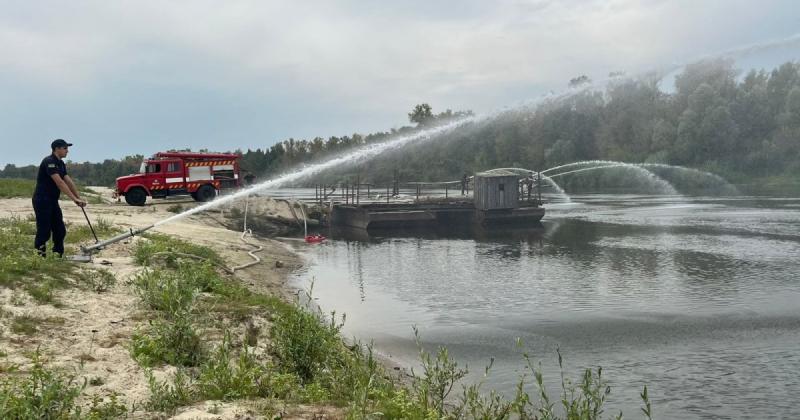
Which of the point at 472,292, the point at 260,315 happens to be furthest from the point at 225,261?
the point at 260,315

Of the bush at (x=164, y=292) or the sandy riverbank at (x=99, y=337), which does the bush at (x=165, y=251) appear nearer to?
the sandy riverbank at (x=99, y=337)

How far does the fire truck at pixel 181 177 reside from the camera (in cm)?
3697

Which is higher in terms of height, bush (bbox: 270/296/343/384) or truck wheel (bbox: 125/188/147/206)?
truck wheel (bbox: 125/188/147/206)

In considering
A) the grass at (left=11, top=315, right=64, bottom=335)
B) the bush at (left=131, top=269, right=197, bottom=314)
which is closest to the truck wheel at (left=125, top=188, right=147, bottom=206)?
the bush at (left=131, top=269, right=197, bottom=314)

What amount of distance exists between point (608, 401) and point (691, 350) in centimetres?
390

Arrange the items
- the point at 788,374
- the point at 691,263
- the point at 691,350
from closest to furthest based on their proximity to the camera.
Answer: the point at 788,374 < the point at 691,350 < the point at 691,263

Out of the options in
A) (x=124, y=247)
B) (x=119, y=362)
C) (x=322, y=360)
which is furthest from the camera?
(x=124, y=247)

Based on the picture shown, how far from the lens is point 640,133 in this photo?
101000mm

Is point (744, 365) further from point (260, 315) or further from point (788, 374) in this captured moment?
point (260, 315)

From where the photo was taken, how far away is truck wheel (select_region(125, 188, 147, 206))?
36.8 meters

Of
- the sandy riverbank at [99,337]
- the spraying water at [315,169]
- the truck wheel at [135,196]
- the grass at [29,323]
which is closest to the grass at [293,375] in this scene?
the sandy riverbank at [99,337]

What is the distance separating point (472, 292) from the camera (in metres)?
19.9

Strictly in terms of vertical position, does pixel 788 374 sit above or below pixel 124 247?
below

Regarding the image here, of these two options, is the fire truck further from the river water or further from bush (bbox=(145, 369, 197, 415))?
bush (bbox=(145, 369, 197, 415))
